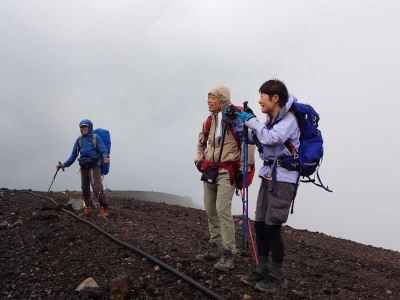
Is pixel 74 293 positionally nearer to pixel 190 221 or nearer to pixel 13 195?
pixel 190 221

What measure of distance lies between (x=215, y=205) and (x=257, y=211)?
1189 millimetres

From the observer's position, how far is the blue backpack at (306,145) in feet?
16.9

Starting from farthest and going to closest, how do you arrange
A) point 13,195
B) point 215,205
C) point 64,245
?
point 13,195 → point 64,245 → point 215,205

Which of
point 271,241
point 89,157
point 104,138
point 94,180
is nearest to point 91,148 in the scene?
point 89,157

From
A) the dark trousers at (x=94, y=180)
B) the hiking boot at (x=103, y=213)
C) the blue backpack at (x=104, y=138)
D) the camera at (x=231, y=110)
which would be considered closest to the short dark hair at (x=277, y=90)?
the camera at (x=231, y=110)

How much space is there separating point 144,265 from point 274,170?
272 centimetres

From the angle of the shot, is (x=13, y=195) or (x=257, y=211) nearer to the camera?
(x=257, y=211)

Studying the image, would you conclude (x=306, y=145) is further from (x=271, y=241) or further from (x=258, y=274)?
(x=258, y=274)

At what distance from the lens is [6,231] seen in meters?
9.80

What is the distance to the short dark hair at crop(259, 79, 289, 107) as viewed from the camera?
5.28 meters

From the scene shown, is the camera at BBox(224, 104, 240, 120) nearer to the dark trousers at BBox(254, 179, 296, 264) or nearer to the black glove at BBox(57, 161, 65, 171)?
the dark trousers at BBox(254, 179, 296, 264)

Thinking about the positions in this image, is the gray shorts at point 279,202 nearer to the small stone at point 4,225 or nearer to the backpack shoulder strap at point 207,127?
the backpack shoulder strap at point 207,127

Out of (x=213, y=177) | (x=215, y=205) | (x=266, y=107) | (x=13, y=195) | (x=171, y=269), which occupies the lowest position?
(x=13, y=195)

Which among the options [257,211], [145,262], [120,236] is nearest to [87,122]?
[120,236]
